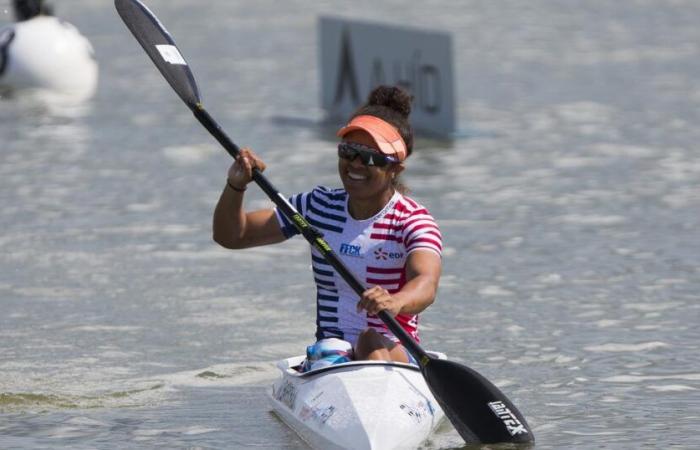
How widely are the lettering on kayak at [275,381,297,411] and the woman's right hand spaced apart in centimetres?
84

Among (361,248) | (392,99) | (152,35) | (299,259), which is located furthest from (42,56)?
(361,248)

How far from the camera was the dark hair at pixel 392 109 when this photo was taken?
6.80m

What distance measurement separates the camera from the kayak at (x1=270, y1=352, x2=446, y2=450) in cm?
629

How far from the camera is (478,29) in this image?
2636 centimetres

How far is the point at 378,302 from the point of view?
6.35 m

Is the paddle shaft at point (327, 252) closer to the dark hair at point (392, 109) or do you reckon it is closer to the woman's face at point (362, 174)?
the woman's face at point (362, 174)

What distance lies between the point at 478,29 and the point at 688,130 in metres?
10.5

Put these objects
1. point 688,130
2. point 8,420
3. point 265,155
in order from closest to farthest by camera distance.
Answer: point 8,420, point 265,155, point 688,130

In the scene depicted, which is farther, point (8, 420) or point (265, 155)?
point (265, 155)

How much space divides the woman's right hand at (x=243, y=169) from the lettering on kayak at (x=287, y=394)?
0.84 metres

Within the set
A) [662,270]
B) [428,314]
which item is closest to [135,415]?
[428,314]

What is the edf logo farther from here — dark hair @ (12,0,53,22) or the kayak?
dark hair @ (12,0,53,22)

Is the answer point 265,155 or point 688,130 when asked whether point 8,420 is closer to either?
point 265,155

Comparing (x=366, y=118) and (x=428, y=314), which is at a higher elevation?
(x=366, y=118)
